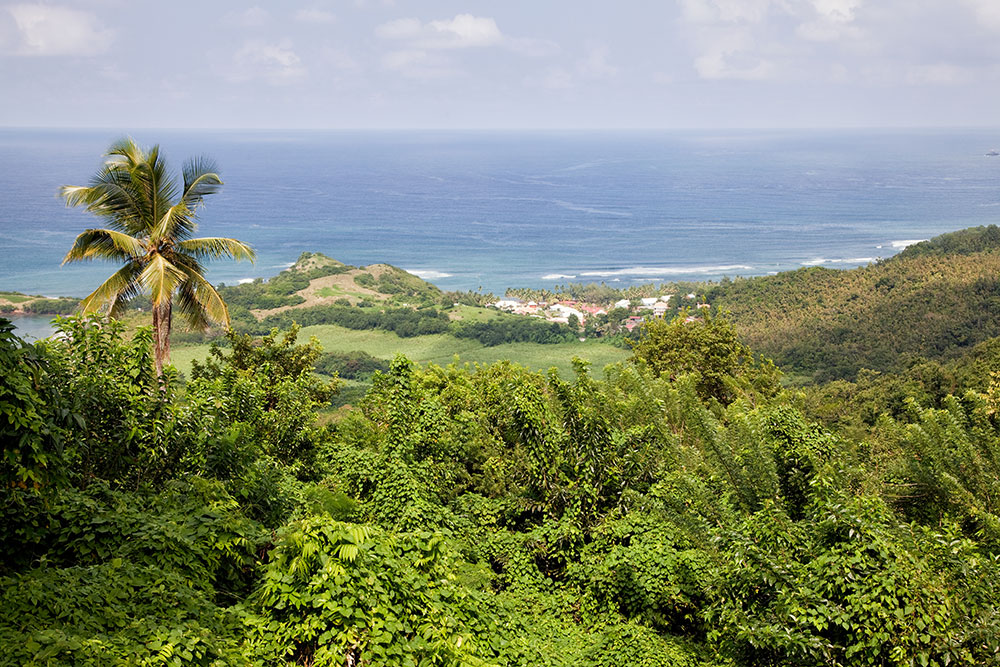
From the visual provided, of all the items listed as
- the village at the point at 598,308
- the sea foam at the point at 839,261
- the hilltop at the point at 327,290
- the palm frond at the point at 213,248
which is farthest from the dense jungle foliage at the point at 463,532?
the sea foam at the point at 839,261

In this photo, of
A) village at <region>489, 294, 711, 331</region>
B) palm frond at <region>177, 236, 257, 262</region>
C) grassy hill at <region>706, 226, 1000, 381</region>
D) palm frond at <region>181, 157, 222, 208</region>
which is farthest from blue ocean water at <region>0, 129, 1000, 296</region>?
palm frond at <region>177, 236, 257, 262</region>

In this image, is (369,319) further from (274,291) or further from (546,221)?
(546,221)

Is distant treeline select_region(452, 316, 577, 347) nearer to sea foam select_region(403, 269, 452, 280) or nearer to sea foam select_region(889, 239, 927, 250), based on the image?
sea foam select_region(403, 269, 452, 280)

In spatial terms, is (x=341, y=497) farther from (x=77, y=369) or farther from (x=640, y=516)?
(x=640, y=516)

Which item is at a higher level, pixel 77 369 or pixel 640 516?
pixel 77 369

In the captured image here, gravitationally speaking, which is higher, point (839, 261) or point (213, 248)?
point (213, 248)

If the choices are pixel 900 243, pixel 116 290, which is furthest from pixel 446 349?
pixel 900 243

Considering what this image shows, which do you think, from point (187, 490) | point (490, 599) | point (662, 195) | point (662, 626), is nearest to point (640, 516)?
point (662, 626)
